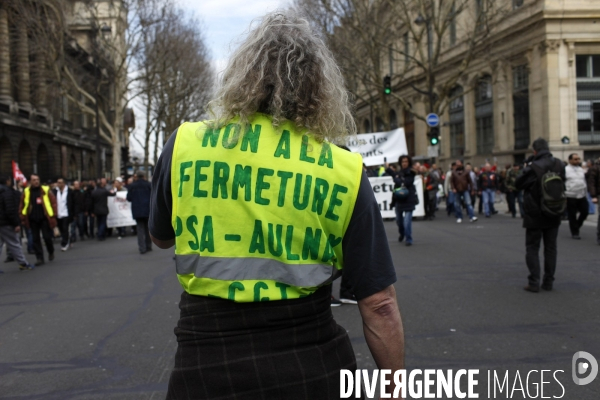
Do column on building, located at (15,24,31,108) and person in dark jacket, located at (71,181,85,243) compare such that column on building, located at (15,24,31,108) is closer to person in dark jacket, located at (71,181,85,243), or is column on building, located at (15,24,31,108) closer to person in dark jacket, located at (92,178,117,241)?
person in dark jacket, located at (71,181,85,243)

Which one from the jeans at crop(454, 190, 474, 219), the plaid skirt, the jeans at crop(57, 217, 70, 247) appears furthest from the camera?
the jeans at crop(454, 190, 474, 219)

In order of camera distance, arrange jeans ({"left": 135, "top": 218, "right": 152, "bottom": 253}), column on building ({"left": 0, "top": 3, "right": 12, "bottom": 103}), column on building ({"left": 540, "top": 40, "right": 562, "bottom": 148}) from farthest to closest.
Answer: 1. column on building ({"left": 0, "top": 3, "right": 12, "bottom": 103})
2. column on building ({"left": 540, "top": 40, "right": 562, "bottom": 148})
3. jeans ({"left": 135, "top": 218, "right": 152, "bottom": 253})

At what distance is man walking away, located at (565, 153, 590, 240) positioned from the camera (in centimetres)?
1270

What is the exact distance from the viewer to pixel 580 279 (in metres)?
8.09

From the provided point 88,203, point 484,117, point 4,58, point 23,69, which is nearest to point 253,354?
point 88,203

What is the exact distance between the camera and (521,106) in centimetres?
3406

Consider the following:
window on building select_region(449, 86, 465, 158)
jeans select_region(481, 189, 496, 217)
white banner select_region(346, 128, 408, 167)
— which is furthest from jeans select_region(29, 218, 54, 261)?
window on building select_region(449, 86, 465, 158)

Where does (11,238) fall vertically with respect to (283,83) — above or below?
below

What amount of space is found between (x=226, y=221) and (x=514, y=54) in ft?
115

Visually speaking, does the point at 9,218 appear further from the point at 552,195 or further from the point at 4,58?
the point at 4,58

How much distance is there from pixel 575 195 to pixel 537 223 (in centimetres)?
603

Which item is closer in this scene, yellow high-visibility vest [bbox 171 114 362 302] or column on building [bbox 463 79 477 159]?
yellow high-visibility vest [bbox 171 114 362 302]

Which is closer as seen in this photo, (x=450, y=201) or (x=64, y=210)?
(x=64, y=210)

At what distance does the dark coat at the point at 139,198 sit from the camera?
13641 millimetres
